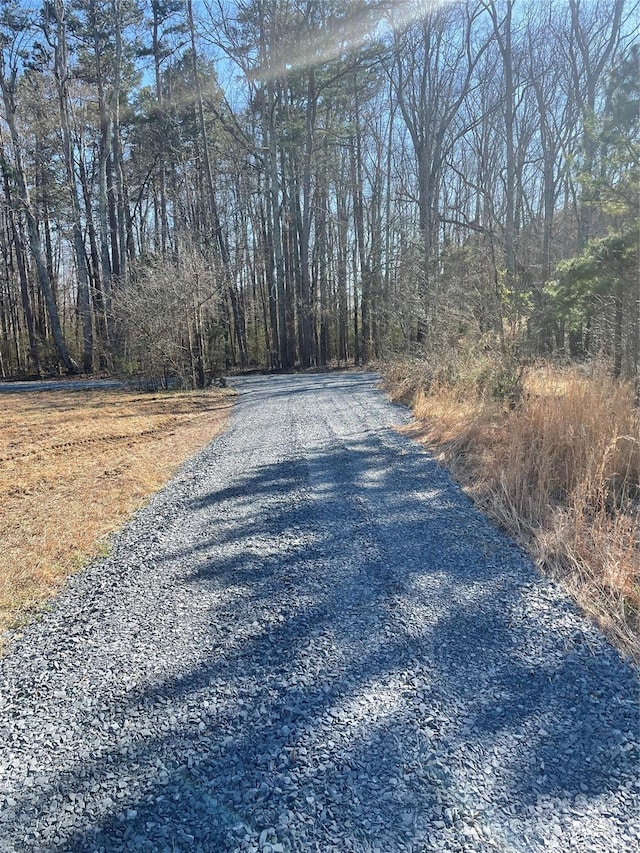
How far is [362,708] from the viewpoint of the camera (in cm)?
189

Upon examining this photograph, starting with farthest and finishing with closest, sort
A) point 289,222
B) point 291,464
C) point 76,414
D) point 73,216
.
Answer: point 289,222, point 73,216, point 76,414, point 291,464

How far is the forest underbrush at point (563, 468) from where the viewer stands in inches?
104

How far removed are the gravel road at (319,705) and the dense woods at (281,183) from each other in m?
6.62

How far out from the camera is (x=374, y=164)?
80.0ft

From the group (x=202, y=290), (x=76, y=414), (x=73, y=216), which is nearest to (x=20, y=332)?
(x=73, y=216)

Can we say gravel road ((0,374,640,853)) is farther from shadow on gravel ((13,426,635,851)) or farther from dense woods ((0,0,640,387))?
dense woods ((0,0,640,387))

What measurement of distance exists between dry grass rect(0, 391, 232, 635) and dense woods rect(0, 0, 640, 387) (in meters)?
3.70

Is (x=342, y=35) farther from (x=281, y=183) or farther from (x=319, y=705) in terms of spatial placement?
(x=319, y=705)

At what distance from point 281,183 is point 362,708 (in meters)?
23.5

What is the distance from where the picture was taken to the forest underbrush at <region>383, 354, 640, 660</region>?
8.69 feet

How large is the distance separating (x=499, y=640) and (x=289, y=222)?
78.6 ft

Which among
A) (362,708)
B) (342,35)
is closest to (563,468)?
(362,708)

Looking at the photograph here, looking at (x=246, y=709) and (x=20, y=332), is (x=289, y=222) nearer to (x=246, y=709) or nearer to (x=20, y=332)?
(x=20, y=332)

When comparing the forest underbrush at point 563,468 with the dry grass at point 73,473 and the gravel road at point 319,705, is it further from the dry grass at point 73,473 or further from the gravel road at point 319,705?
the dry grass at point 73,473
